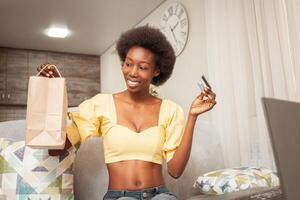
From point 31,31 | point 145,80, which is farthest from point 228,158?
point 31,31

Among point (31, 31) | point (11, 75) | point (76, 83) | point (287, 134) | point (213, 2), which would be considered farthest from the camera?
point (76, 83)

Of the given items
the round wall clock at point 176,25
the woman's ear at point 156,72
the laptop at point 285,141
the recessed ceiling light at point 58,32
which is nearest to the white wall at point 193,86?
the round wall clock at point 176,25

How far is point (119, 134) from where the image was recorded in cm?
125

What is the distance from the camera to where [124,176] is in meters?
1.23

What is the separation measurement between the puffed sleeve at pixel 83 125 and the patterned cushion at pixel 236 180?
500 mm

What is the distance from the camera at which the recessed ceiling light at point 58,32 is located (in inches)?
154

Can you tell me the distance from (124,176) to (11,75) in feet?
11.8

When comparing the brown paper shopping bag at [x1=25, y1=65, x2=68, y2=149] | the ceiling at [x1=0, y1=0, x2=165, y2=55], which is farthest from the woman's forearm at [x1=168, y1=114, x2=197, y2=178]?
the ceiling at [x1=0, y1=0, x2=165, y2=55]

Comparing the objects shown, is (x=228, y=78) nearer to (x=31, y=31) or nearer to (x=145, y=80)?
(x=145, y=80)

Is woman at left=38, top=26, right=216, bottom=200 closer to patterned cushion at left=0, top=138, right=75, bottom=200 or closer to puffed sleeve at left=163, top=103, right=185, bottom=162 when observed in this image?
puffed sleeve at left=163, top=103, right=185, bottom=162

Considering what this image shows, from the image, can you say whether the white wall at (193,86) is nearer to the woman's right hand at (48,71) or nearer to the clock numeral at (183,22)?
the clock numeral at (183,22)

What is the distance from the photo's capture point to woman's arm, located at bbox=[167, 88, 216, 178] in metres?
1.22

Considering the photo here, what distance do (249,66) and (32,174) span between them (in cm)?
122

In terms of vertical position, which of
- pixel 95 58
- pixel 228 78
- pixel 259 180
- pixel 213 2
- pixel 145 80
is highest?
pixel 95 58
